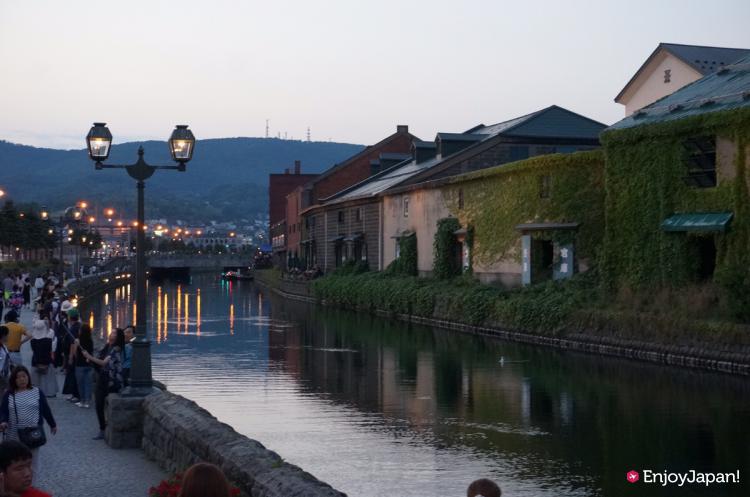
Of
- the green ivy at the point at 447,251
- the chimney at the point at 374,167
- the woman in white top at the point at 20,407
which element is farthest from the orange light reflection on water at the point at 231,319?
the woman in white top at the point at 20,407

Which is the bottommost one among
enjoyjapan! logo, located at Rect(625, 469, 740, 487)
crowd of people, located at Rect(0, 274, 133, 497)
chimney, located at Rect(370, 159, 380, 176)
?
enjoyjapan! logo, located at Rect(625, 469, 740, 487)

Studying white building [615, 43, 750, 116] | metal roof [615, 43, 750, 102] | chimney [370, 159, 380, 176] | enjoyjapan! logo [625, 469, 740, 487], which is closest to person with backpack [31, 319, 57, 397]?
enjoyjapan! logo [625, 469, 740, 487]

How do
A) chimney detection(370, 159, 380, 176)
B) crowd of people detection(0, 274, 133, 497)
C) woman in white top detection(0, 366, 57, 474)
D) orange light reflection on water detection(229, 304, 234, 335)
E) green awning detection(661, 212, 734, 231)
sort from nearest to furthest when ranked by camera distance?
crowd of people detection(0, 274, 133, 497) < woman in white top detection(0, 366, 57, 474) < green awning detection(661, 212, 734, 231) < orange light reflection on water detection(229, 304, 234, 335) < chimney detection(370, 159, 380, 176)

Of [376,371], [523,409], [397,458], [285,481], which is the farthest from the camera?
[376,371]

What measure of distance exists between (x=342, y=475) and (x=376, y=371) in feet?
45.9

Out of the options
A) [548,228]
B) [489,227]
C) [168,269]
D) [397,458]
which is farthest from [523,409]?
[168,269]

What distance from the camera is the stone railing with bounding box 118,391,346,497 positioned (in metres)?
10.0

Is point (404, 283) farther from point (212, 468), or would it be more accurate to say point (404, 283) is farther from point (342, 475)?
point (212, 468)

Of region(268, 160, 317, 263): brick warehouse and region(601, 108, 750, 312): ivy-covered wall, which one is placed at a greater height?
region(268, 160, 317, 263): brick warehouse

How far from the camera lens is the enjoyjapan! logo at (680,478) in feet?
48.7

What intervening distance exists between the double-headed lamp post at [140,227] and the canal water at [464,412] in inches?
103

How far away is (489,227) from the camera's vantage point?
48.0 m

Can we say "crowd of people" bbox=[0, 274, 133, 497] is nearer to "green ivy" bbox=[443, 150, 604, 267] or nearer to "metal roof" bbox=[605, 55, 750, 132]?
"green ivy" bbox=[443, 150, 604, 267]

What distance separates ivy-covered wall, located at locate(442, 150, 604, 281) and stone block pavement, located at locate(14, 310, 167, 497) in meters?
26.9
